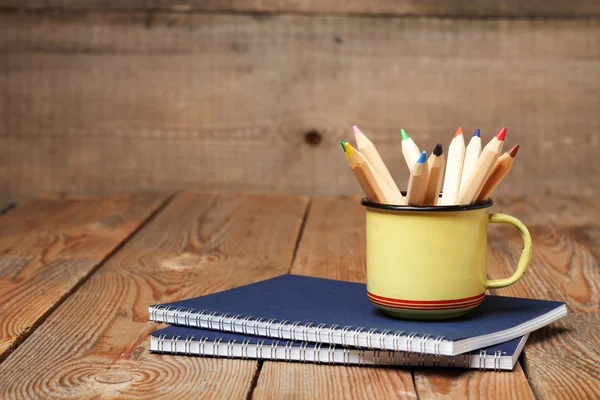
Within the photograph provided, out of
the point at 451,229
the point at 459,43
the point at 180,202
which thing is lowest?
the point at 180,202

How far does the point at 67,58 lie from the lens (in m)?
2.00

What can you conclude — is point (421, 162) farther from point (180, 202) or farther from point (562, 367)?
point (180, 202)

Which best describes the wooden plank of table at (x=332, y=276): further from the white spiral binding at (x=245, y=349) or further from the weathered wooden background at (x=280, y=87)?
the weathered wooden background at (x=280, y=87)

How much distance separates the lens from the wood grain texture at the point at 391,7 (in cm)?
194

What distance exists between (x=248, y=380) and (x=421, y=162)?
237mm

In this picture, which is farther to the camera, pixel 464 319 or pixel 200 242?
pixel 200 242

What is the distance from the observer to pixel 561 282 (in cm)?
113

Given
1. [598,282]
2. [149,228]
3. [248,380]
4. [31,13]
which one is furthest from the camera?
[31,13]

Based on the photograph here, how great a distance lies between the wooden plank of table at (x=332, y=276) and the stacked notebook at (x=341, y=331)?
0.02 m

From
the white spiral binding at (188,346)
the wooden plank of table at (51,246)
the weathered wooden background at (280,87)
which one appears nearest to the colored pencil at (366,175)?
the white spiral binding at (188,346)

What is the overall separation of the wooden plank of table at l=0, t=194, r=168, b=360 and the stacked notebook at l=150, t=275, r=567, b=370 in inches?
7.4

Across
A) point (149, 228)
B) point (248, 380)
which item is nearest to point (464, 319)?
point (248, 380)

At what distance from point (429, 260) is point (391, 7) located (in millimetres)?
1247

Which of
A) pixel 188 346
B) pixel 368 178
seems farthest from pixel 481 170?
pixel 188 346
